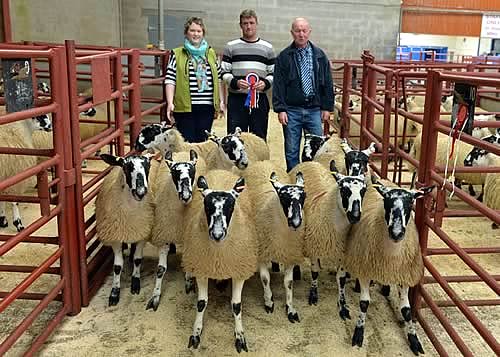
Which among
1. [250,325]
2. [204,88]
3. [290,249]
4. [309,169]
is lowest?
[250,325]

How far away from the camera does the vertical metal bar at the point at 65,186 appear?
120 inches

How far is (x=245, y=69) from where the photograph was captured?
5387mm

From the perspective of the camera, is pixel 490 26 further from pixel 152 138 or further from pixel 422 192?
pixel 422 192

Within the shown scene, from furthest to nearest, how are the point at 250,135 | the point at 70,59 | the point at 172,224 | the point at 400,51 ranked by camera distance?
1. the point at 400,51
2. the point at 250,135
3. the point at 172,224
4. the point at 70,59

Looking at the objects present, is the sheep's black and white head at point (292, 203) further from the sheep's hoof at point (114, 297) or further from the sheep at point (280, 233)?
the sheep's hoof at point (114, 297)

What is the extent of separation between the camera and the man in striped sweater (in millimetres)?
5324

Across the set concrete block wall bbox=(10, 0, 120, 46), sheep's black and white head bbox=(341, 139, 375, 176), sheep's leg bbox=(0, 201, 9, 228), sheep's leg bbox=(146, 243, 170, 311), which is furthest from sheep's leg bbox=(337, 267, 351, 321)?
concrete block wall bbox=(10, 0, 120, 46)

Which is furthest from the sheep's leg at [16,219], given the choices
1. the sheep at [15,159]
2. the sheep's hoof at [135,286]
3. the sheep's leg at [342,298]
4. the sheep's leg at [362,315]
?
the sheep's leg at [362,315]

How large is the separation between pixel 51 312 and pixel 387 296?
7.83 feet

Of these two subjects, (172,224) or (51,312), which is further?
(172,224)

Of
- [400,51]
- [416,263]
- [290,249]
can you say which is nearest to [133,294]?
[290,249]

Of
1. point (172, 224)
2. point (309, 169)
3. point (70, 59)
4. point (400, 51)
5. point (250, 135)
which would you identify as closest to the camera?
point (70, 59)

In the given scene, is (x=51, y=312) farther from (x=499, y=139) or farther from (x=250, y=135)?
(x=499, y=139)

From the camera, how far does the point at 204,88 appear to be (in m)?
5.30
